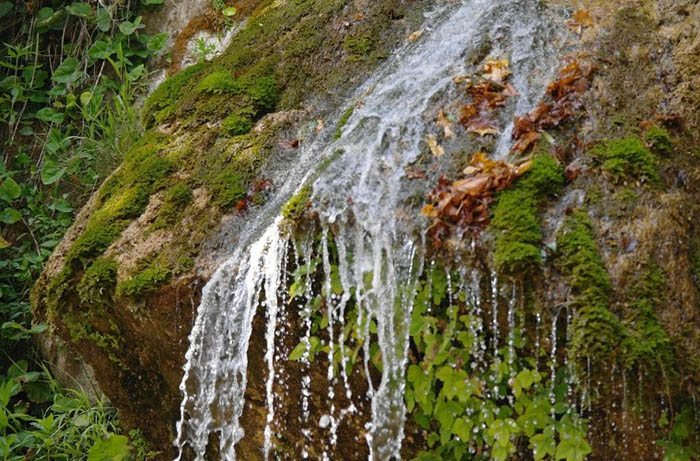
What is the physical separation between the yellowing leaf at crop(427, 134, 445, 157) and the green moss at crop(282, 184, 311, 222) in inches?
22.1

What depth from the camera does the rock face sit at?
2.74 metres

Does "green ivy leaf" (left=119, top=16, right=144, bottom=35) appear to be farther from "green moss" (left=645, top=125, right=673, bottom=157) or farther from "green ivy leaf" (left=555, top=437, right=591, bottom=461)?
"green ivy leaf" (left=555, top=437, right=591, bottom=461)

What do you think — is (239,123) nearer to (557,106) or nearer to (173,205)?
(173,205)

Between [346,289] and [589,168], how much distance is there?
3.55ft

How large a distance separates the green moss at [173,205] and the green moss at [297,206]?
2.63ft

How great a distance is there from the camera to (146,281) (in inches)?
141

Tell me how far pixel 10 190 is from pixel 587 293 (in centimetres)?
474

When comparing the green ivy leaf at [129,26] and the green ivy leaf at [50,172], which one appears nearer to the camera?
the green ivy leaf at [50,172]

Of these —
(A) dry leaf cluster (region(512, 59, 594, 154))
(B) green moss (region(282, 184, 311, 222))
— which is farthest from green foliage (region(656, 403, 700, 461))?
(B) green moss (region(282, 184, 311, 222))

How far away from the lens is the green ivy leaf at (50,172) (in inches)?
226

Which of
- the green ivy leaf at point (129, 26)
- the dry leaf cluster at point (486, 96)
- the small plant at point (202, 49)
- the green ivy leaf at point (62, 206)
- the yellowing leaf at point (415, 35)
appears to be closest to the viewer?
the dry leaf cluster at point (486, 96)

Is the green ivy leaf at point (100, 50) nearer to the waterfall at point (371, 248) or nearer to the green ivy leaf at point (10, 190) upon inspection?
the green ivy leaf at point (10, 190)

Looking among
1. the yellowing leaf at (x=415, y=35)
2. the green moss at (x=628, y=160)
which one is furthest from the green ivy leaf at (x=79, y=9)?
the green moss at (x=628, y=160)

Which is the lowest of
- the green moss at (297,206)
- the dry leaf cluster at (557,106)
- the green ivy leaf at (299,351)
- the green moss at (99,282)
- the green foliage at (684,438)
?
the green foliage at (684,438)
